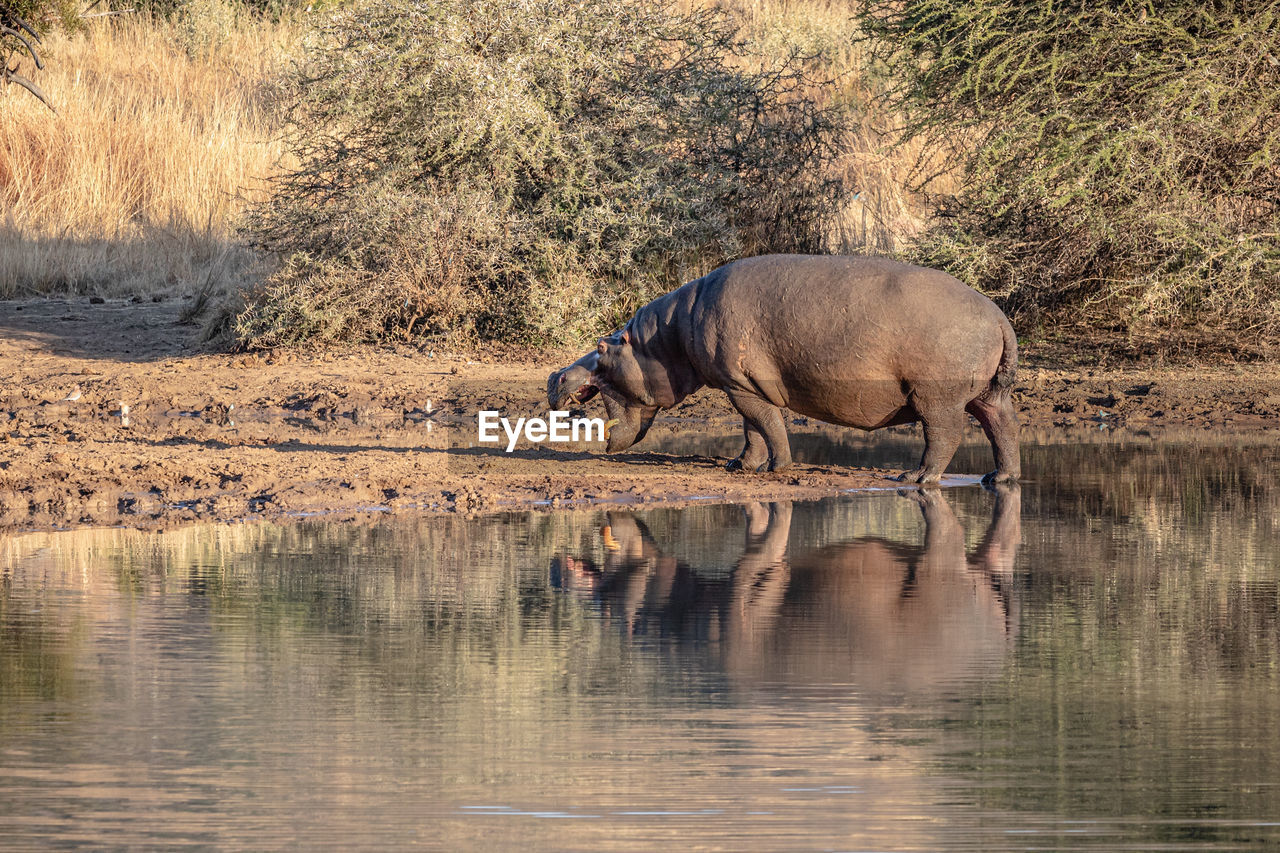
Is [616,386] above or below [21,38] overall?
below

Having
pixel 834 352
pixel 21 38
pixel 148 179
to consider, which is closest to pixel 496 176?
pixel 834 352

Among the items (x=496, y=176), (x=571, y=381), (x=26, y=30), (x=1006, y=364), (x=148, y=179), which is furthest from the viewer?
(x=26, y=30)

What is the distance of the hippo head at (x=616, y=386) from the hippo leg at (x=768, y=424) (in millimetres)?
716

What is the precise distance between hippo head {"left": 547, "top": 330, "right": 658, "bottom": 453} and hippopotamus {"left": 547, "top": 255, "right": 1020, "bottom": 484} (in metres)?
0.01

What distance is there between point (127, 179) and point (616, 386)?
11170 mm

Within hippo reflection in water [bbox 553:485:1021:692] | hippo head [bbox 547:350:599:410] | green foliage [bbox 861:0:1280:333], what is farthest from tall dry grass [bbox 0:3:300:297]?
hippo reflection in water [bbox 553:485:1021:692]

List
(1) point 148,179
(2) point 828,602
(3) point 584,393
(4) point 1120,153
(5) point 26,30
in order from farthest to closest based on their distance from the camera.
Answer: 1. (5) point 26,30
2. (1) point 148,179
3. (4) point 1120,153
4. (3) point 584,393
5. (2) point 828,602

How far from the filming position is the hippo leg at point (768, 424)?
1050cm

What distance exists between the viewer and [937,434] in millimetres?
10148

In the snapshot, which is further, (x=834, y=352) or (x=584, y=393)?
(x=584, y=393)

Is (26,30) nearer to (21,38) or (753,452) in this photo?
(21,38)

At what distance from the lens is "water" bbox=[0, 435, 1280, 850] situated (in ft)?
14.6

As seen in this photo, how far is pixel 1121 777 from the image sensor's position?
15.7 feet

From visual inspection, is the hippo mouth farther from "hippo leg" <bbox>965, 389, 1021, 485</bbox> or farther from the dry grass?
the dry grass
